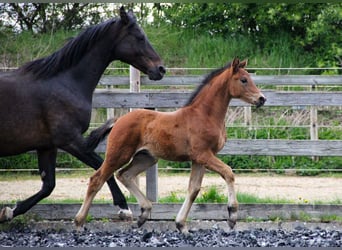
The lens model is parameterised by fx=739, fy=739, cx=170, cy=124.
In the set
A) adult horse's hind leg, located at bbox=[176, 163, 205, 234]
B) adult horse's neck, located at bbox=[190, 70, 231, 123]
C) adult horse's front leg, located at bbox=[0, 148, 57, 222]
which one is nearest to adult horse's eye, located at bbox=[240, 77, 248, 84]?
adult horse's neck, located at bbox=[190, 70, 231, 123]

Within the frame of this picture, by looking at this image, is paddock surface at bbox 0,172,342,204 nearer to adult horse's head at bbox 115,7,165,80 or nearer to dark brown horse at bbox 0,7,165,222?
dark brown horse at bbox 0,7,165,222

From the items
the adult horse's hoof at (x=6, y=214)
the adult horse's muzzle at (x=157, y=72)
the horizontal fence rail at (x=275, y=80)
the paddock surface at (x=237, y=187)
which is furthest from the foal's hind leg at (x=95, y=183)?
the horizontal fence rail at (x=275, y=80)

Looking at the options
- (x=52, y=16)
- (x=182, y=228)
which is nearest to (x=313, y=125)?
(x=52, y=16)

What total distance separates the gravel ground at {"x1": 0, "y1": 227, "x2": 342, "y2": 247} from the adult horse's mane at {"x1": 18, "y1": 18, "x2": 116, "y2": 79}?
5.30ft

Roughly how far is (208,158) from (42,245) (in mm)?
1654

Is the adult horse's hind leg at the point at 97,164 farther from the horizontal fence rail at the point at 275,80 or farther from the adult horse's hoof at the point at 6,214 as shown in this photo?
the horizontal fence rail at the point at 275,80

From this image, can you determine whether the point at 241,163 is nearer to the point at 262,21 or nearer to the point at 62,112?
the point at 262,21

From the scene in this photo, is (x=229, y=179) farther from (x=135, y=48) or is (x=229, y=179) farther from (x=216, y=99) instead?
(x=135, y=48)

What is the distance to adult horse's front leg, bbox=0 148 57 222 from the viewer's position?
7.17 metres

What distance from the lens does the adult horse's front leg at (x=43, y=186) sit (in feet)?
23.5

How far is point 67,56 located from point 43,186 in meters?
1.33

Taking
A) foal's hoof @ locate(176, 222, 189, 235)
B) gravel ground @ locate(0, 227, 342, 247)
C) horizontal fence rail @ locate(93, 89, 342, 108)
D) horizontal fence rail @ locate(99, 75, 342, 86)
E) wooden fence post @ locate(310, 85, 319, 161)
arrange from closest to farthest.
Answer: gravel ground @ locate(0, 227, 342, 247) → foal's hoof @ locate(176, 222, 189, 235) → horizontal fence rail @ locate(93, 89, 342, 108) → wooden fence post @ locate(310, 85, 319, 161) → horizontal fence rail @ locate(99, 75, 342, 86)

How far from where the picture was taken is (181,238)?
6.47m

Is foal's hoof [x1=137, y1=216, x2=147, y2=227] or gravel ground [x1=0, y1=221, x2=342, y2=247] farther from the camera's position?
foal's hoof [x1=137, y1=216, x2=147, y2=227]
